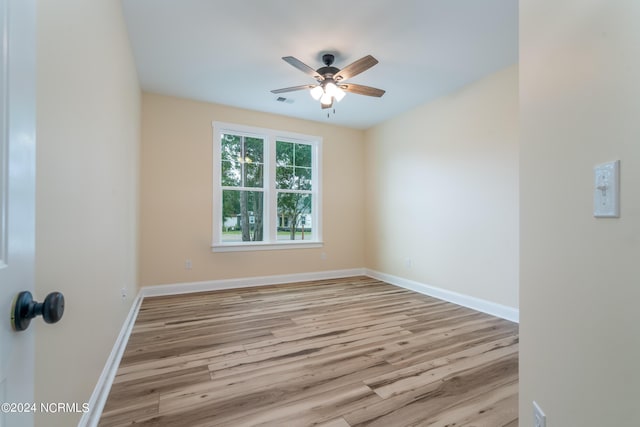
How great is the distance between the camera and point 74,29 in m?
1.27

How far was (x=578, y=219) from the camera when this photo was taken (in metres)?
0.83

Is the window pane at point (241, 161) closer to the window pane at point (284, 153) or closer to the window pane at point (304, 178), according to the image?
the window pane at point (284, 153)

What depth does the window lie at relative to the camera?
4355 millimetres

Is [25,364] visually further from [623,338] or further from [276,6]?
[276,6]

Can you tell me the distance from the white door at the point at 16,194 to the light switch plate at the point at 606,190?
1294 millimetres

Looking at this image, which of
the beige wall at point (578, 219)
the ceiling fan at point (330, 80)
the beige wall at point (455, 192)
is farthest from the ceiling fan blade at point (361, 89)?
the beige wall at point (578, 219)

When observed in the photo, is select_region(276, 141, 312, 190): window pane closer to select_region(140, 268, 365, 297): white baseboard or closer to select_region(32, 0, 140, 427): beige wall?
select_region(140, 268, 365, 297): white baseboard

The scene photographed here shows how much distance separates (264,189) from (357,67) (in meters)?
2.57

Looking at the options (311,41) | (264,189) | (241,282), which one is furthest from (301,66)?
(241,282)

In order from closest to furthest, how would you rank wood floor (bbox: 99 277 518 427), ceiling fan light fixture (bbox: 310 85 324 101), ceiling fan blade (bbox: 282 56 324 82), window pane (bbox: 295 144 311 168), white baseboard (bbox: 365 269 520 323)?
wood floor (bbox: 99 277 518 427)
ceiling fan blade (bbox: 282 56 324 82)
ceiling fan light fixture (bbox: 310 85 324 101)
white baseboard (bbox: 365 269 520 323)
window pane (bbox: 295 144 311 168)

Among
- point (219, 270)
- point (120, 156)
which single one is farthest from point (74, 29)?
point (219, 270)

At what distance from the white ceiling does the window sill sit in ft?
7.12

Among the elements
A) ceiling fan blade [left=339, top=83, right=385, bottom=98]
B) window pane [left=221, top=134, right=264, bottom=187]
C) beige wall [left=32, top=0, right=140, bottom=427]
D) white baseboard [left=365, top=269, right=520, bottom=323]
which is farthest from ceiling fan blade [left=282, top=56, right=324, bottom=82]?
white baseboard [left=365, top=269, right=520, bottom=323]

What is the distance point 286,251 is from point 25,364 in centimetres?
415
